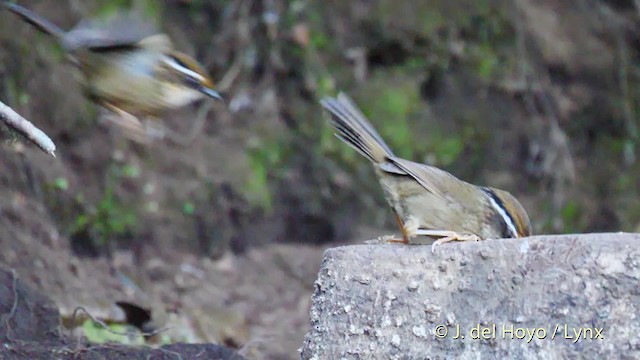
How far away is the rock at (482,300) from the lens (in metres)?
2.97

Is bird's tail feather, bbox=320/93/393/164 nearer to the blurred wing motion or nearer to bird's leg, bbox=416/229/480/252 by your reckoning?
bird's leg, bbox=416/229/480/252

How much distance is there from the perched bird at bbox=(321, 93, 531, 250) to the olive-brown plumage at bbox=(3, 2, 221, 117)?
64 cm

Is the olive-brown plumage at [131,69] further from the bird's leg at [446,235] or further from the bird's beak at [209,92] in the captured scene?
the bird's leg at [446,235]

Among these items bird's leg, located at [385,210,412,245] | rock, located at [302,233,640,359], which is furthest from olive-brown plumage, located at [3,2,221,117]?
rock, located at [302,233,640,359]

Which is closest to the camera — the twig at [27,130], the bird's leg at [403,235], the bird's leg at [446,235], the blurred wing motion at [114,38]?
the twig at [27,130]

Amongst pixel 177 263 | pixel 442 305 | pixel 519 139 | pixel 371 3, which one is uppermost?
pixel 371 3

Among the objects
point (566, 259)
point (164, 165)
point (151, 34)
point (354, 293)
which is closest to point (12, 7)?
point (151, 34)

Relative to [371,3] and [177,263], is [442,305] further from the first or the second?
[371,3]

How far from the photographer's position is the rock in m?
2.97

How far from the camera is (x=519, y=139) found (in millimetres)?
8383

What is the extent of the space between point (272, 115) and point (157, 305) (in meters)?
2.20

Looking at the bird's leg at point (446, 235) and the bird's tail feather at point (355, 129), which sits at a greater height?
the bird's tail feather at point (355, 129)

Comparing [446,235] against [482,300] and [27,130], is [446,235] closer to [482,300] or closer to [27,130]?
[482,300]

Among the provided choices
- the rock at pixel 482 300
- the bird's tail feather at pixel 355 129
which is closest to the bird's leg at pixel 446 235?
the rock at pixel 482 300
